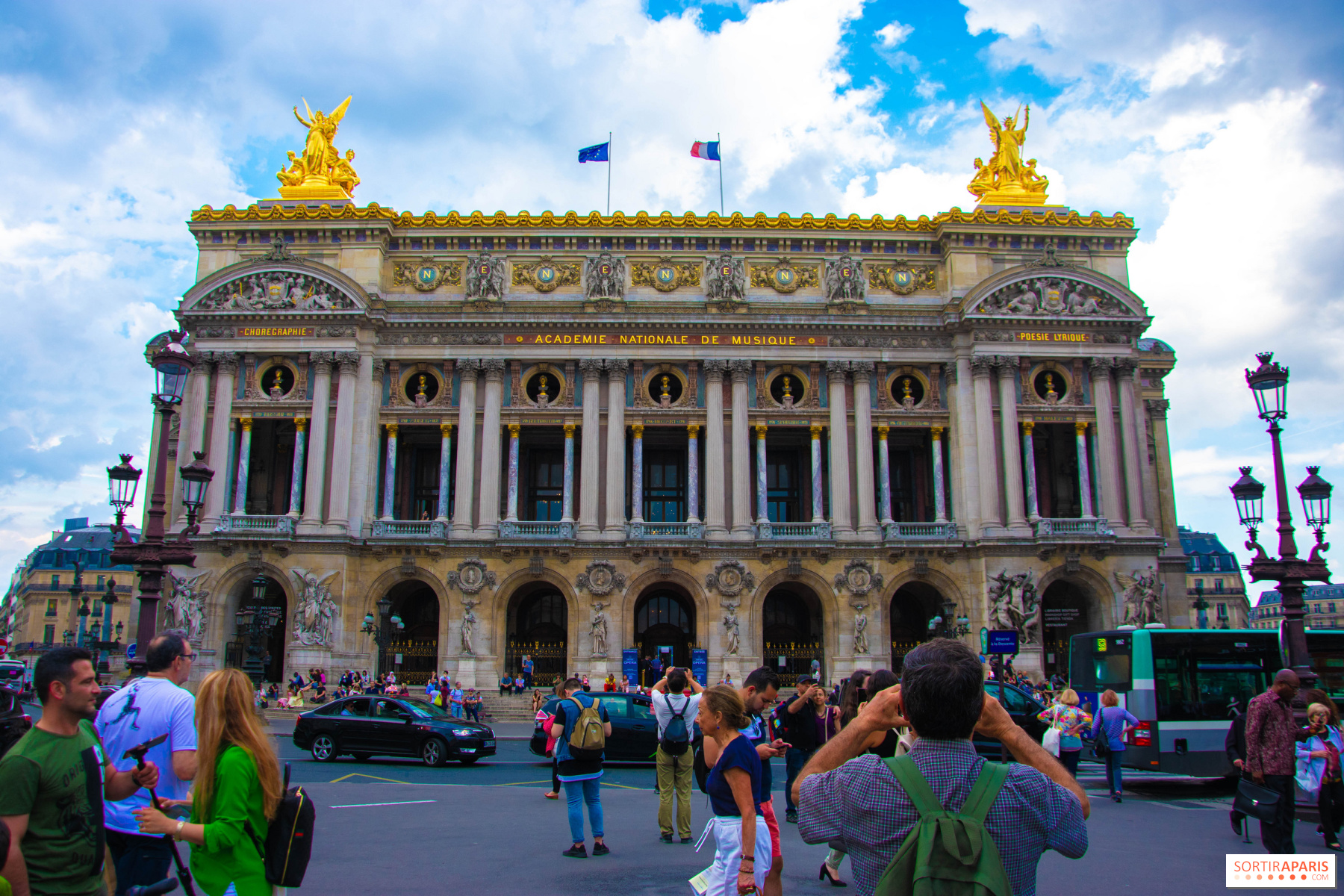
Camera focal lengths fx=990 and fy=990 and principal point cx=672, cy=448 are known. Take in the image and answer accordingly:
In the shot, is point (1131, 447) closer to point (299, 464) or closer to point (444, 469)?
point (444, 469)

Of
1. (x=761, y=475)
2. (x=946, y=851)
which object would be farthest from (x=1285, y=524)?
(x=761, y=475)

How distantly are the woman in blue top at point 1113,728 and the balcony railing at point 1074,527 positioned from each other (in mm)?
22828

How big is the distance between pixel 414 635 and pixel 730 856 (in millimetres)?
37521

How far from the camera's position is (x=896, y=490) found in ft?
147

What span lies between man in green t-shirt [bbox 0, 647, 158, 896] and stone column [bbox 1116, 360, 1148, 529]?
40420 millimetres

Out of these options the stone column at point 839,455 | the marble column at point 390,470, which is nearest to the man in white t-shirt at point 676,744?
the stone column at point 839,455

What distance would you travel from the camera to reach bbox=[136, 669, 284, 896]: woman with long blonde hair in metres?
4.97

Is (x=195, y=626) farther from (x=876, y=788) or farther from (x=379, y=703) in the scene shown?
(x=876, y=788)

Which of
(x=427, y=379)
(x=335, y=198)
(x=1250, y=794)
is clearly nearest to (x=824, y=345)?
(x=427, y=379)

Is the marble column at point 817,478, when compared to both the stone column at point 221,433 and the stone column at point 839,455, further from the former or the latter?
the stone column at point 221,433

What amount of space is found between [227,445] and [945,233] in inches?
1209

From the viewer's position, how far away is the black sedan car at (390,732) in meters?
21.7

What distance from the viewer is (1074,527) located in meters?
39.3

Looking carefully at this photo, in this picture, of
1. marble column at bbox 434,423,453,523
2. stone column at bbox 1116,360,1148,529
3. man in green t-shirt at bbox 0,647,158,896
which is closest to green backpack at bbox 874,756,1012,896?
man in green t-shirt at bbox 0,647,158,896
